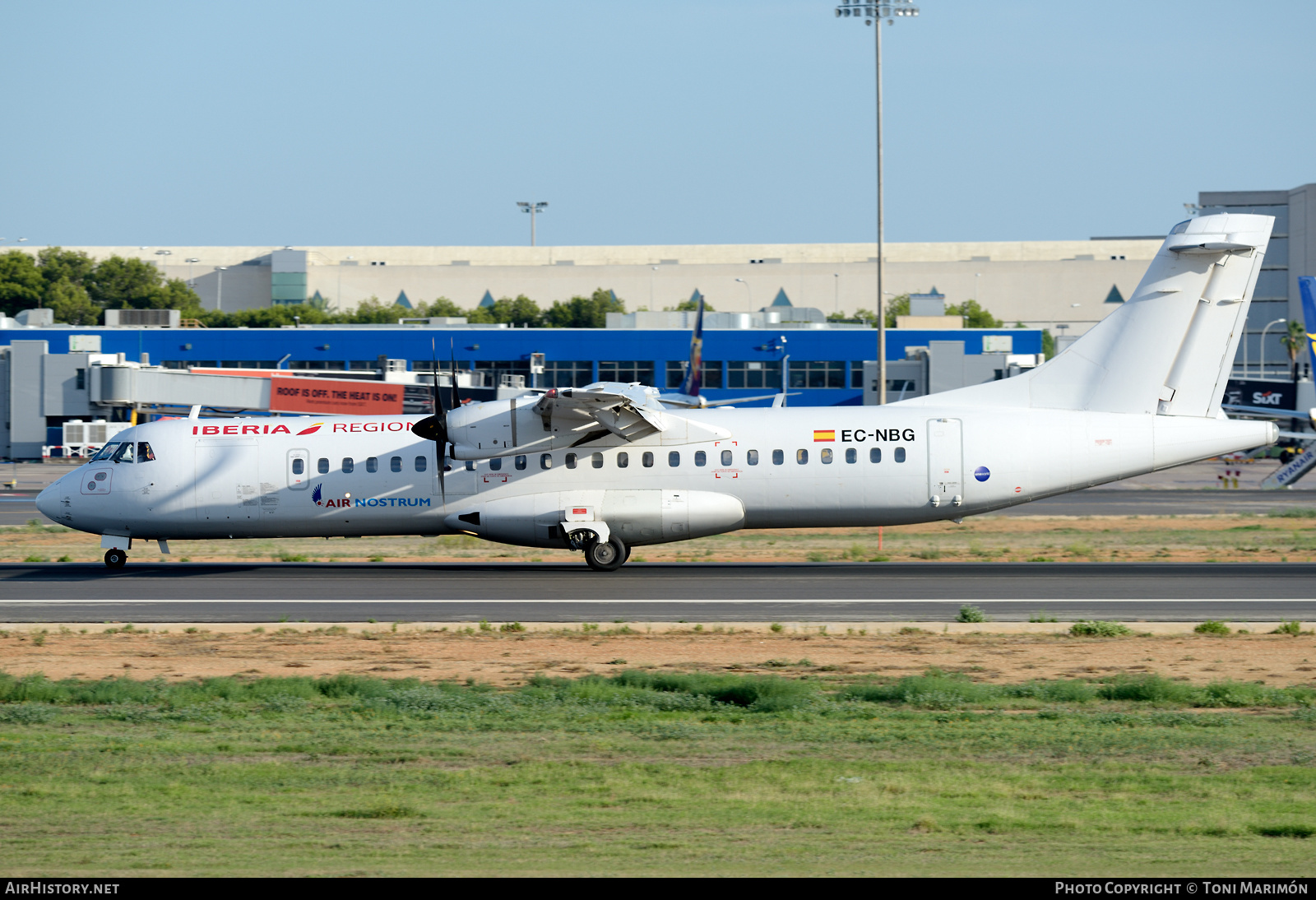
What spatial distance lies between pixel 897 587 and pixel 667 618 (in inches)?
221

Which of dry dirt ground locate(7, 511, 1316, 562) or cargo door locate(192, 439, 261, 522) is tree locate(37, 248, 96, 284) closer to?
dry dirt ground locate(7, 511, 1316, 562)

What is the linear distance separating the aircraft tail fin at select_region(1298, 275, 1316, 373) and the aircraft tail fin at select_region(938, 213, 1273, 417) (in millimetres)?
13867

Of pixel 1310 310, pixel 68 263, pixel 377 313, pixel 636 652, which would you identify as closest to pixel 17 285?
pixel 68 263

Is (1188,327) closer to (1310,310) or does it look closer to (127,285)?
(1310,310)

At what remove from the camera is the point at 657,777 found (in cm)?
1116

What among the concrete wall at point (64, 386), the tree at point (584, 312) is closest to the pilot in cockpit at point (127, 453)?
the concrete wall at point (64, 386)

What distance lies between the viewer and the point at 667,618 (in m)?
20.7

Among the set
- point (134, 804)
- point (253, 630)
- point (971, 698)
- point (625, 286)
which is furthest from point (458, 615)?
point (625, 286)

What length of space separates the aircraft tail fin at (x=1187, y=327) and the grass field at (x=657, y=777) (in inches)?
480

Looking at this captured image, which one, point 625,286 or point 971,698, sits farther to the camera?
point 625,286

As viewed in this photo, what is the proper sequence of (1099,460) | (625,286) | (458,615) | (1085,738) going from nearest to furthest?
(1085,738), (458,615), (1099,460), (625,286)

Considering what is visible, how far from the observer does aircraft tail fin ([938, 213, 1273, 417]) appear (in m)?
25.8

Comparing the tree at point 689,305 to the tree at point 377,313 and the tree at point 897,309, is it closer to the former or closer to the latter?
the tree at point 897,309

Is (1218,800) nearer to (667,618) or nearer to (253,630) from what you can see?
(667,618)
